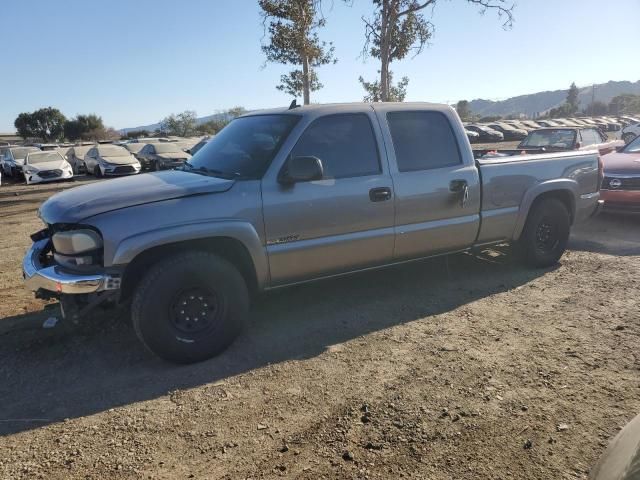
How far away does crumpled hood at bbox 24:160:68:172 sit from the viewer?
64.2 feet

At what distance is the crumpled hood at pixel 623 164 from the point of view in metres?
8.00

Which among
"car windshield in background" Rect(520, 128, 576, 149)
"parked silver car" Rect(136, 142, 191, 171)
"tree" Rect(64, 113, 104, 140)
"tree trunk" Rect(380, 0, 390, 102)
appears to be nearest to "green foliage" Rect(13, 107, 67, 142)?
"tree" Rect(64, 113, 104, 140)

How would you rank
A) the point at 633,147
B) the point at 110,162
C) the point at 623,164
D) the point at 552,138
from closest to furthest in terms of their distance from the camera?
1. the point at 623,164
2. the point at 633,147
3. the point at 552,138
4. the point at 110,162

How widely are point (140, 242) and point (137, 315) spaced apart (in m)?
0.52

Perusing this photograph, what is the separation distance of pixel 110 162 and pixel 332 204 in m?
19.2

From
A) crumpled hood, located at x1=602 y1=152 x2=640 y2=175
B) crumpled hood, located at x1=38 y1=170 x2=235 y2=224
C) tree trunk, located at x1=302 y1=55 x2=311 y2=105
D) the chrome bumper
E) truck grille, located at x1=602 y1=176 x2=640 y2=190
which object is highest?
tree trunk, located at x1=302 y1=55 x2=311 y2=105

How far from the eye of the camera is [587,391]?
3.27 m

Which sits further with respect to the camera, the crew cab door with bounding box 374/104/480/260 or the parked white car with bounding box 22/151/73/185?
the parked white car with bounding box 22/151/73/185

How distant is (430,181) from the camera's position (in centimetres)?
469

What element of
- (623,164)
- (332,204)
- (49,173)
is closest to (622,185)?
(623,164)

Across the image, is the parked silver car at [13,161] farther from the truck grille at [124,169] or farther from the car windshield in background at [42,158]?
the truck grille at [124,169]

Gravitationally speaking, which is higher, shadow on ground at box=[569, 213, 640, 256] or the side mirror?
the side mirror

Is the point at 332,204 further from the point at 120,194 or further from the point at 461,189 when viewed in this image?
the point at 120,194

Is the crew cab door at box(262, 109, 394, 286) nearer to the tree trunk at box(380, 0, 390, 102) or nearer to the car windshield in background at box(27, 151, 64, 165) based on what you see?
the tree trunk at box(380, 0, 390, 102)
